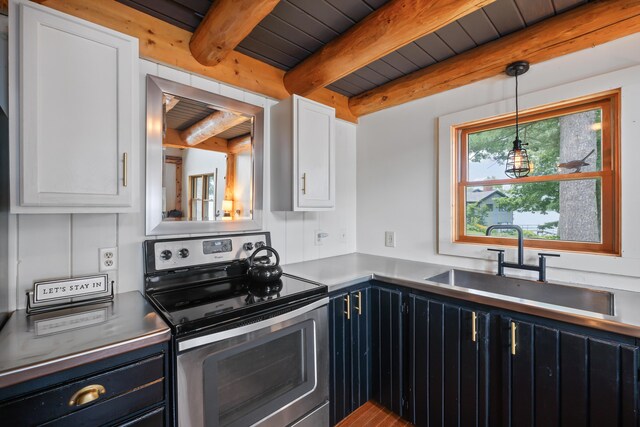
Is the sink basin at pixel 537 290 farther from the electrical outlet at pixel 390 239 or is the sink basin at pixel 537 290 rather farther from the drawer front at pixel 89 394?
the drawer front at pixel 89 394

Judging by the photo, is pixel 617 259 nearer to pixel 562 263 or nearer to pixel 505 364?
pixel 562 263

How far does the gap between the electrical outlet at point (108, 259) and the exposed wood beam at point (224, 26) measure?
117cm

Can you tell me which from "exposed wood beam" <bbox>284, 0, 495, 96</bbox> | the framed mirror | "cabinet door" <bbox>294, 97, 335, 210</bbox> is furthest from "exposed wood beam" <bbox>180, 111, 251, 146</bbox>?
"exposed wood beam" <bbox>284, 0, 495, 96</bbox>

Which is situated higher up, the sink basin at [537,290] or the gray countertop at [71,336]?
the gray countertop at [71,336]

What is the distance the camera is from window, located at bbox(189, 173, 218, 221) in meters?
1.69

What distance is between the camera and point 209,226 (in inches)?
68.9

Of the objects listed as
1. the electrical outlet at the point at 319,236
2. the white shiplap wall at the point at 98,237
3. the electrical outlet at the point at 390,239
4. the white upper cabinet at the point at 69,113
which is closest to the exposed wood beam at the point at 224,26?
the white shiplap wall at the point at 98,237

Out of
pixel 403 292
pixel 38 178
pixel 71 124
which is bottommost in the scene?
pixel 403 292

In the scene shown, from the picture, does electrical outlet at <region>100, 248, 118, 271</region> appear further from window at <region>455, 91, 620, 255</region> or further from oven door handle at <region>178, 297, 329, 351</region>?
window at <region>455, 91, 620, 255</region>

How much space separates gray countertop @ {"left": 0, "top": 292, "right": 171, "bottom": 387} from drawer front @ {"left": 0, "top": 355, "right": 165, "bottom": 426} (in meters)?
0.07

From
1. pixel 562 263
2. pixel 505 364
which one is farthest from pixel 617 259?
pixel 505 364

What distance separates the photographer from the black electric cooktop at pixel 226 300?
1.13 meters

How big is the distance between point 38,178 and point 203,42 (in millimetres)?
1034

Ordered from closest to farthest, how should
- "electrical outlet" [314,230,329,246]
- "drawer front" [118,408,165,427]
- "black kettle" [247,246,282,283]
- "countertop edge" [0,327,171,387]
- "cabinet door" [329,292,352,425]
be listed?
"countertop edge" [0,327,171,387] < "drawer front" [118,408,165,427] < "black kettle" [247,246,282,283] < "cabinet door" [329,292,352,425] < "electrical outlet" [314,230,329,246]
